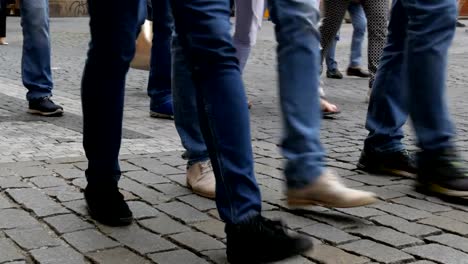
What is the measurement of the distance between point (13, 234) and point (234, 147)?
885 millimetres

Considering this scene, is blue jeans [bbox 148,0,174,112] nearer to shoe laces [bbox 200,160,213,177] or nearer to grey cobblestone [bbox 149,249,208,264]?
shoe laces [bbox 200,160,213,177]

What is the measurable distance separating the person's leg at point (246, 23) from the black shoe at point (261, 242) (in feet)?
8.49

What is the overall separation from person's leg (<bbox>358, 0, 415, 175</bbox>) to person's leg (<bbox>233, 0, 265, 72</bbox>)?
1.36 m

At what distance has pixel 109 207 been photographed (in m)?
2.92

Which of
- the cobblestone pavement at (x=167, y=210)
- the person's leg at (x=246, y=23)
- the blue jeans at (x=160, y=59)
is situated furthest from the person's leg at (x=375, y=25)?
the blue jeans at (x=160, y=59)

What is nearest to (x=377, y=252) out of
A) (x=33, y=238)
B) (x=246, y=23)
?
(x=33, y=238)

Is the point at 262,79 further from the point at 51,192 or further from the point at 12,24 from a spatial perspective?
the point at 12,24

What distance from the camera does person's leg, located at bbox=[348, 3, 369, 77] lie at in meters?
8.76

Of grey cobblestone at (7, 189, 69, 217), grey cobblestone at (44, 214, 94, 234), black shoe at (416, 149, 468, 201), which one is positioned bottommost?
grey cobblestone at (7, 189, 69, 217)

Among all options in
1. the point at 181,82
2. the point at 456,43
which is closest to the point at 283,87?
the point at 181,82

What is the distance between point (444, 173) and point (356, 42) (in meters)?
5.94

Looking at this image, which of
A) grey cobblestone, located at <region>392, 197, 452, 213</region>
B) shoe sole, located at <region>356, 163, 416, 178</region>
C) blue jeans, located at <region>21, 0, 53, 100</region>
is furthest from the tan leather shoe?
blue jeans, located at <region>21, 0, 53, 100</region>

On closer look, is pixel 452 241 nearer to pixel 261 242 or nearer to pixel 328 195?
pixel 328 195

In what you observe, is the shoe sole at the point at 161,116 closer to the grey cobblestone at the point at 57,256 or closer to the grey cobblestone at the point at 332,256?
the grey cobblestone at the point at 57,256
